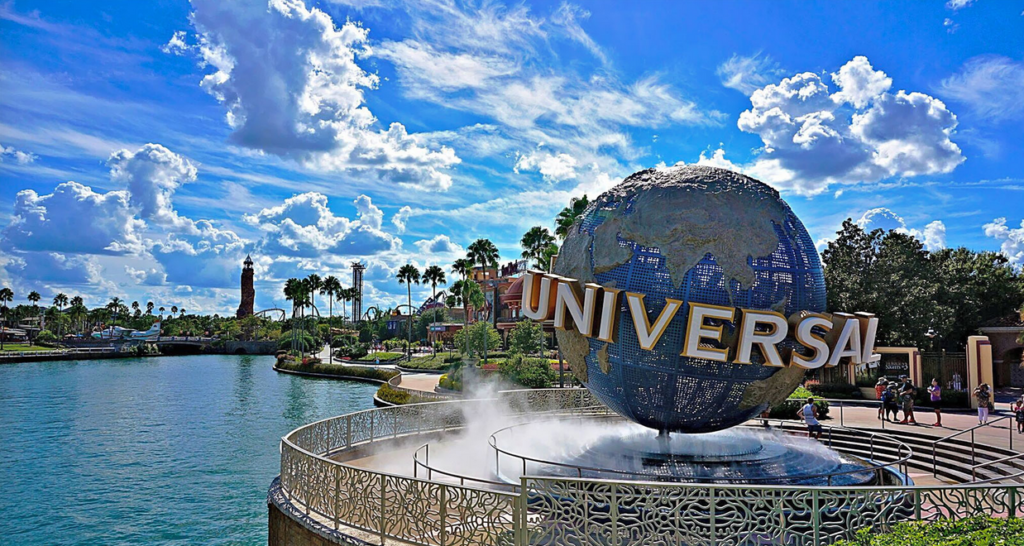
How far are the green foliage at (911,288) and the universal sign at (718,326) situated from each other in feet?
97.2

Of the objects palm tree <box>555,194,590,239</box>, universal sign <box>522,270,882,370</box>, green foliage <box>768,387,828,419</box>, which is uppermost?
palm tree <box>555,194,590,239</box>

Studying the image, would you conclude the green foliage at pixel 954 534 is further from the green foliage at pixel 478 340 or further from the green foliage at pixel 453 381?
the green foliage at pixel 478 340

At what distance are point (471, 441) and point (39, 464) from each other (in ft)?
62.1

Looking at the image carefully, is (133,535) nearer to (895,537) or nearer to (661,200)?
(661,200)

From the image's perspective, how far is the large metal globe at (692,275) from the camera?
38.8ft

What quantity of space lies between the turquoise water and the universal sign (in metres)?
10.6

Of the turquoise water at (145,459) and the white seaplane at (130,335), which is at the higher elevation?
the white seaplane at (130,335)

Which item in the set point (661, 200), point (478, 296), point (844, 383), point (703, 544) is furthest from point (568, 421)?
point (478, 296)

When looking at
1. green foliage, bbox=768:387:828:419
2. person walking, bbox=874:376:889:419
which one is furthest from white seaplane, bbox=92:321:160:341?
person walking, bbox=874:376:889:419

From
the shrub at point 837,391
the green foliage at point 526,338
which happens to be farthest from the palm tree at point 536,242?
the shrub at point 837,391

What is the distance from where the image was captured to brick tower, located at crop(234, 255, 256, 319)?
17450 cm

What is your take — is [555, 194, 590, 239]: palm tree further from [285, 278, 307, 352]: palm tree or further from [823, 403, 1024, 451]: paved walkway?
[285, 278, 307, 352]: palm tree

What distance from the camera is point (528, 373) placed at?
37.1 m

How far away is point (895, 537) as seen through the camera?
6.90m
